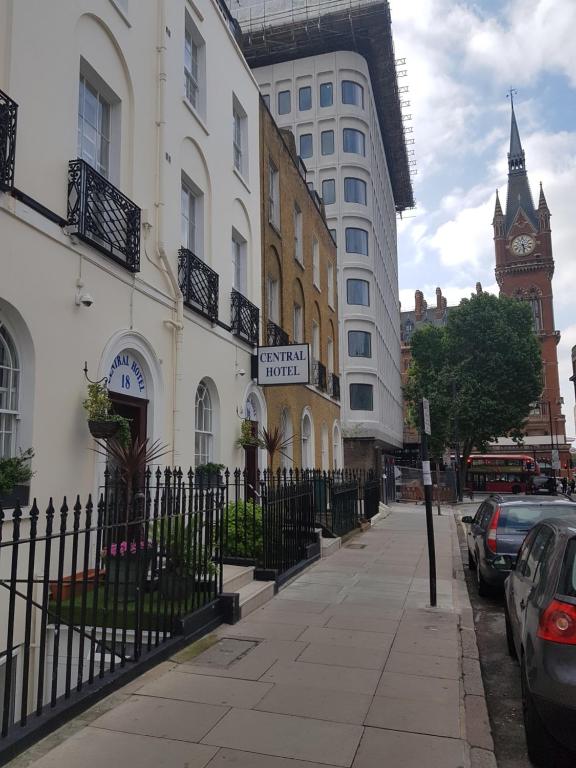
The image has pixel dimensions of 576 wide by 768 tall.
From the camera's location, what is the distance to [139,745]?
390 cm

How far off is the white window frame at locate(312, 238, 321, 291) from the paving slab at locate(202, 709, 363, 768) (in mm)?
18266

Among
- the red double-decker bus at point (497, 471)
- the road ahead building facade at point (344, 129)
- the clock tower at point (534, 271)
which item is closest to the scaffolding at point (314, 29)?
the road ahead building facade at point (344, 129)

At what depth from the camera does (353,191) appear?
3991 centimetres

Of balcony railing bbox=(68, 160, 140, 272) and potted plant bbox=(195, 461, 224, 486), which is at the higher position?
balcony railing bbox=(68, 160, 140, 272)

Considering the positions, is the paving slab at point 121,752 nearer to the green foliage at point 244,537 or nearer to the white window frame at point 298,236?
the green foliage at point 244,537

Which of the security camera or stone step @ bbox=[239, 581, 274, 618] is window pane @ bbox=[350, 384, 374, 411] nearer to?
stone step @ bbox=[239, 581, 274, 618]

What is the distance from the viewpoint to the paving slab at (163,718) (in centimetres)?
411

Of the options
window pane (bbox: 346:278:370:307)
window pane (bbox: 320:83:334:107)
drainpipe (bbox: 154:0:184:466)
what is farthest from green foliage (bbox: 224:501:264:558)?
window pane (bbox: 320:83:334:107)

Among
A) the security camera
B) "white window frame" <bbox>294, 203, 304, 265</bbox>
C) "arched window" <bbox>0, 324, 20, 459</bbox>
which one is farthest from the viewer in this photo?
"white window frame" <bbox>294, 203, 304, 265</bbox>

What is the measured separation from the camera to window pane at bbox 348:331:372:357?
40281 mm

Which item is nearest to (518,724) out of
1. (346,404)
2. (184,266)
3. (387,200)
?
(184,266)

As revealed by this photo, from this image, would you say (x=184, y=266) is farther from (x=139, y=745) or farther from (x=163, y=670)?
(x=139, y=745)

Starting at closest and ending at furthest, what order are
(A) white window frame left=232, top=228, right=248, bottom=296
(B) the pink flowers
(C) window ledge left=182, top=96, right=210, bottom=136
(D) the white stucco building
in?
1. (B) the pink flowers
2. (D) the white stucco building
3. (C) window ledge left=182, top=96, right=210, bottom=136
4. (A) white window frame left=232, top=228, right=248, bottom=296

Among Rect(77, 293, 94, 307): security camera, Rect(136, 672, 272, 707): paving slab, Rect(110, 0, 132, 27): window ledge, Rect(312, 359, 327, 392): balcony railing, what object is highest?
Rect(110, 0, 132, 27): window ledge
